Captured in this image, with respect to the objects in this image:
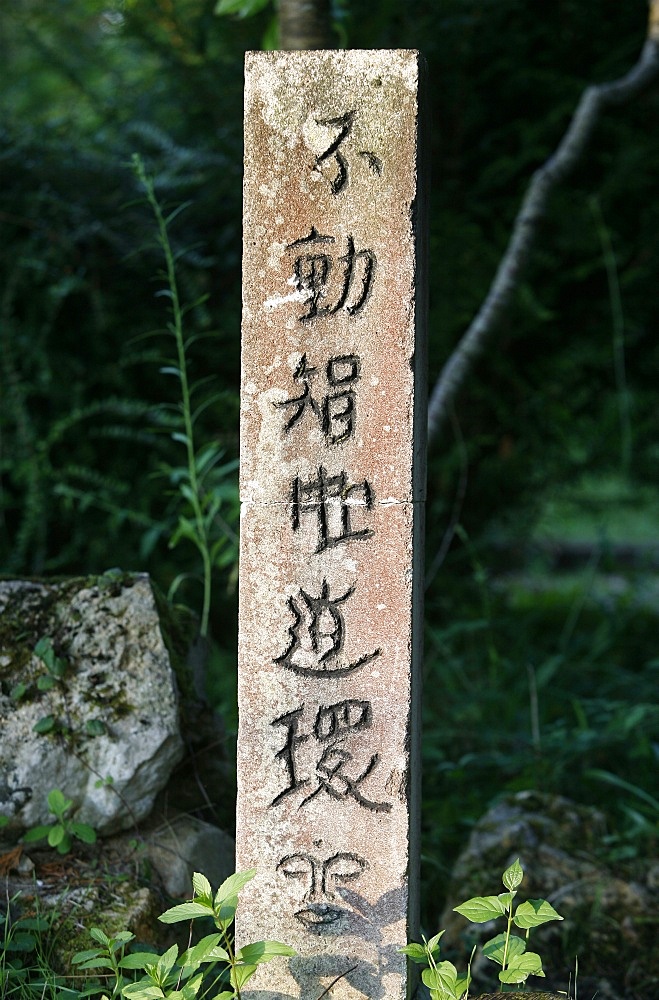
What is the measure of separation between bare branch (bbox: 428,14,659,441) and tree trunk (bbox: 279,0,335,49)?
0.84m

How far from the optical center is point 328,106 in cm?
162

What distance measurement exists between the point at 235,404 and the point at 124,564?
68 cm

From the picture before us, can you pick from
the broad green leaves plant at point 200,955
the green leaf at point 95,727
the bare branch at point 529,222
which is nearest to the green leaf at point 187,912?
the broad green leaves plant at point 200,955

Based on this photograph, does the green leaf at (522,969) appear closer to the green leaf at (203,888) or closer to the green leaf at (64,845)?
the green leaf at (203,888)

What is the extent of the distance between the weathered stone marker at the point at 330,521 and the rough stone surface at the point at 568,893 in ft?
1.86

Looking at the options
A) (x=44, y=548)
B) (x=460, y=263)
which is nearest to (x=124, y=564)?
(x=44, y=548)

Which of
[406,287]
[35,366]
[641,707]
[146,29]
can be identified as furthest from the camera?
[146,29]

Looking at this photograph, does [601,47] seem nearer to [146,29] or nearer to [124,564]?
[146,29]

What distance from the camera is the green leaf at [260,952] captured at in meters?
1.44

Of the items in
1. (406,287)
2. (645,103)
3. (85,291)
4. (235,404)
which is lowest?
(406,287)

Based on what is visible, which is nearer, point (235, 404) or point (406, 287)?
point (406, 287)

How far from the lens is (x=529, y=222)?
287 centimetres

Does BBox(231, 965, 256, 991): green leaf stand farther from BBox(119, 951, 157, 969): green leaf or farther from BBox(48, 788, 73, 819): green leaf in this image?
BBox(48, 788, 73, 819): green leaf

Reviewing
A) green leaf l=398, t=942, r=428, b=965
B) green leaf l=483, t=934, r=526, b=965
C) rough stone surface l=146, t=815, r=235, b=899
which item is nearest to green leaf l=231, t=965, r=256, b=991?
green leaf l=398, t=942, r=428, b=965
